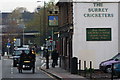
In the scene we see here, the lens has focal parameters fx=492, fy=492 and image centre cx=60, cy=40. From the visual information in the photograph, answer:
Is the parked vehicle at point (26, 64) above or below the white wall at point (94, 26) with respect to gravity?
below

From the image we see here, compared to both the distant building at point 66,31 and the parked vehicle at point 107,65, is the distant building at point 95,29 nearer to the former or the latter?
the distant building at point 66,31

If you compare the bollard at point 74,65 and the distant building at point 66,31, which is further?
the distant building at point 66,31

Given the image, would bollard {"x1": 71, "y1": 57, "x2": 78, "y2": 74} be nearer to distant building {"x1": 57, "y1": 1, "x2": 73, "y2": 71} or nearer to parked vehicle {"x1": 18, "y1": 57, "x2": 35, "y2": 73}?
distant building {"x1": 57, "y1": 1, "x2": 73, "y2": 71}

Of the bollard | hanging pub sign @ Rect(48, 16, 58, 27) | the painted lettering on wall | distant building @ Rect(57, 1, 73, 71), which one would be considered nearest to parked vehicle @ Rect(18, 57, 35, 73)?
distant building @ Rect(57, 1, 73, 71)

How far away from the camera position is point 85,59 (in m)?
36.6

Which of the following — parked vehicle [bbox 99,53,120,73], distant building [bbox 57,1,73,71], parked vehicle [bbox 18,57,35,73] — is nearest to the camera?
parked vehicle [bbox 99,53,120,73]

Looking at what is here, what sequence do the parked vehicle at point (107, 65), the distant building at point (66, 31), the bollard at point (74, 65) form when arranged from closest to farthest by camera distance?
the parked vehicle at point (107, 65)
the bollard at point (74, 65)
the distant building at point (66, 31)

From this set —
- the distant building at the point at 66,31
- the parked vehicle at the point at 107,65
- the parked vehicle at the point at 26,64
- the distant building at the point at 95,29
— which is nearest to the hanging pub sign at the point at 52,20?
the distant building at the point at 66,31

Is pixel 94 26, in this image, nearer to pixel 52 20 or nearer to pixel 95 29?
pixel 95 29

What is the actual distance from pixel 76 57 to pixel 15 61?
15.9 metres

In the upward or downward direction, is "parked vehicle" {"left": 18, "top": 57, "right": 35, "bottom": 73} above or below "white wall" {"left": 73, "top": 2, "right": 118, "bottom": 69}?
below

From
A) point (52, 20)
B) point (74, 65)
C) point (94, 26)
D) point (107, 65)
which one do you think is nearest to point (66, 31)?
point (94, 26)

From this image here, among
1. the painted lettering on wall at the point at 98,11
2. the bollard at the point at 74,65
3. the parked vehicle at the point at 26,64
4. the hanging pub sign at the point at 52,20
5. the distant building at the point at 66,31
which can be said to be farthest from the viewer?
Answer: the hanging pub sign at the point at 52,20

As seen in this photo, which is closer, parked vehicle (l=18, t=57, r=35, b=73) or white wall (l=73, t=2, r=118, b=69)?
white wall (l=73, t=2, r=118, b=69)
